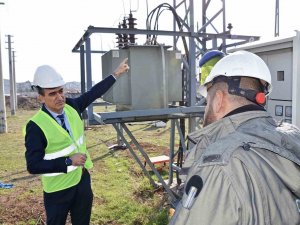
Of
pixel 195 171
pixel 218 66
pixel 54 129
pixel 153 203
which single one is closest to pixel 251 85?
pixel 218 66

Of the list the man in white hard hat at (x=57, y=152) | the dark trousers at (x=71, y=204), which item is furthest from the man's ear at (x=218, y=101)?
the dark trousers at (x=71, y=204)

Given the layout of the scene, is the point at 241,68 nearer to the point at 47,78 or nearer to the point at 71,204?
the point at 47,78

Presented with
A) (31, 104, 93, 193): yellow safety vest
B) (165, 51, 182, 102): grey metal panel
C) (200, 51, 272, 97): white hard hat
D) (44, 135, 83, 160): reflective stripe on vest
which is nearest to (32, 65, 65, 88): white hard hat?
(31, 104, 93, 193): yellow safety vest

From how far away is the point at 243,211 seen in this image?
954mm

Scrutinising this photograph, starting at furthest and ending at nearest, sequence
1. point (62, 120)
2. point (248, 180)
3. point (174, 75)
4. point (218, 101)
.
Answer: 1. point (174, 75)
2. point (62, 120)
3. point (218, 101)
4. point (248, 180)

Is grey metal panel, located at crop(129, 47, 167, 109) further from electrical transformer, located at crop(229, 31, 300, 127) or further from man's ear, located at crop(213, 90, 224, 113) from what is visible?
man's ear, located at crop(213, 90, 224, 113)

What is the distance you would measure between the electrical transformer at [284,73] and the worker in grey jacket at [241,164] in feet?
5.94

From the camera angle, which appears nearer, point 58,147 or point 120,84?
point 58,147

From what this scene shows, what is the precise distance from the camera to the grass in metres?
4.59

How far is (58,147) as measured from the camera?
2816 millimetres

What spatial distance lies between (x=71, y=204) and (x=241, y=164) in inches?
93.3

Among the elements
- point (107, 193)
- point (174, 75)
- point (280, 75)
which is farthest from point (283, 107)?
point (107, 193)

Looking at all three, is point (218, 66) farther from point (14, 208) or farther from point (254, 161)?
point (14, 208)

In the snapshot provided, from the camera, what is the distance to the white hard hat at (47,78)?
2.85 metres
